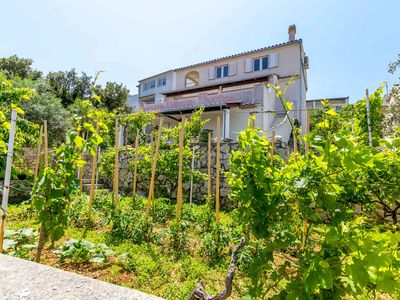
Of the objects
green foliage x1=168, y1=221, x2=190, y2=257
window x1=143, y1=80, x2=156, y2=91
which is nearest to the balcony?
window x1=143, y1=80, x2=156, y2=91

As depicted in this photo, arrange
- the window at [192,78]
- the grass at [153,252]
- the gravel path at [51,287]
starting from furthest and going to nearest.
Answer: the window at [192,78] → the grass at [153,252] → the gravel path at [51,287]

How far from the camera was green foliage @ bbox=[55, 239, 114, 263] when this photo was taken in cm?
329

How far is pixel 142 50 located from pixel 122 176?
16.4 feet

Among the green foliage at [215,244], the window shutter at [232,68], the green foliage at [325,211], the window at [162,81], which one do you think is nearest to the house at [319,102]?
the window shutter at [232,68]

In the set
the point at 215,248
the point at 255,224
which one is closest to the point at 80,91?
the point at 215,248

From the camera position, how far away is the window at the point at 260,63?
743 inches

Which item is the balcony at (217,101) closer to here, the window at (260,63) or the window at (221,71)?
the window at (260,63)

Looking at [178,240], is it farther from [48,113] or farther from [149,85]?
[149,85]

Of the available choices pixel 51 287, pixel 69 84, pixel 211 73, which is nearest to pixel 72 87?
pixel 69 84

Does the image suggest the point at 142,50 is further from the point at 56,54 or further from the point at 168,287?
the point at 168,287

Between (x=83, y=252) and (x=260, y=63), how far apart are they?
750 inches

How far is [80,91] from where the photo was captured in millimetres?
22594

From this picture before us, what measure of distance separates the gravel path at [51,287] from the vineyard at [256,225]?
57 centimetres

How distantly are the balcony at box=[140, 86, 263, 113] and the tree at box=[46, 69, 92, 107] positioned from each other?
9.15 meters
